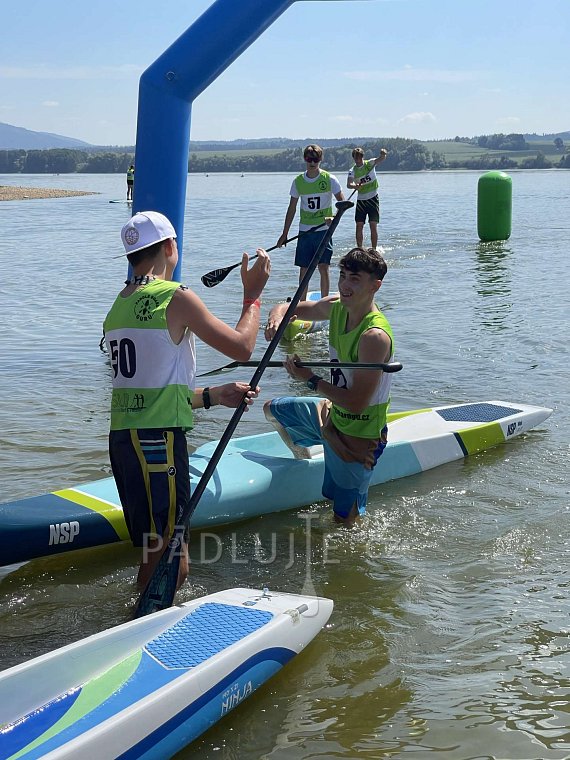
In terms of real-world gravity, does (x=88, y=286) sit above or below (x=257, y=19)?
below

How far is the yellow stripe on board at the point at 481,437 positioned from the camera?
695 cm

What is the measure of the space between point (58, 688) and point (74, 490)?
Result: 6.89ft

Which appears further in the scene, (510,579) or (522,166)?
(522,166)

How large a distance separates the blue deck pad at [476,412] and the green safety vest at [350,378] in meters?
2.14

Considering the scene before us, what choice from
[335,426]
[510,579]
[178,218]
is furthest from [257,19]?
[510,579]

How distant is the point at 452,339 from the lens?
1089 cm

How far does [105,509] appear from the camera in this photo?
17.2 ft

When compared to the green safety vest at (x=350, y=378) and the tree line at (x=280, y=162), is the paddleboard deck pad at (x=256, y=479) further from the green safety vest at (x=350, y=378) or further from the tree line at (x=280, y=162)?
the tree line at (x=280, y=162)

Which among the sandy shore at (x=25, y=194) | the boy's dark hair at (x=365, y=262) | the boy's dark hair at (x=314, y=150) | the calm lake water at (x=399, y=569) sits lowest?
the calm lake water at (x=399, y=569)

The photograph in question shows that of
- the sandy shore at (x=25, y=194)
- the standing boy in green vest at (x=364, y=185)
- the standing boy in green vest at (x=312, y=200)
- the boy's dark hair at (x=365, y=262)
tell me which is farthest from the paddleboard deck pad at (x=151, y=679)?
the sandy shore at (x=25, y=194)

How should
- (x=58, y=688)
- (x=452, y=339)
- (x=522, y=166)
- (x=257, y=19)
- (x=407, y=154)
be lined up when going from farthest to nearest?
(x=407, y=154) < (x=522, y=166) < (x=452, y=339) < (x=257, y=19) < (x=58, y=688)

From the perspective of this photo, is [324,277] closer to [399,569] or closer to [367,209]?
[367,209]

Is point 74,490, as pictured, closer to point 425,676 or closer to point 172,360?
point 172,360

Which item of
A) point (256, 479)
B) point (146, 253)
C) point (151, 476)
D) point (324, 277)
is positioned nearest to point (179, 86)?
point (256, 479)
